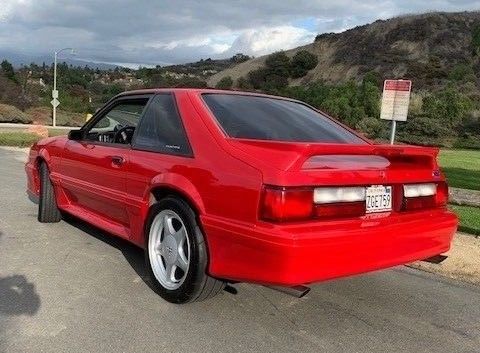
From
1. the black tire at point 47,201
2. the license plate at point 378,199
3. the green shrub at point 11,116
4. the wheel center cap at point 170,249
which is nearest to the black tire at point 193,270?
the wheel center cap at point 170,249

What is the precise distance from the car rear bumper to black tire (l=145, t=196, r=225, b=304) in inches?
3.5

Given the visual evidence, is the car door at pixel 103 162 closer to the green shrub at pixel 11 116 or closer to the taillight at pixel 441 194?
the taillight at pixel 441 194

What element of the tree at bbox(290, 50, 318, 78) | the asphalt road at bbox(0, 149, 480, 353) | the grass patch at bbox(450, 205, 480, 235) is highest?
the tree at bbox(290, 50, 318, 78)

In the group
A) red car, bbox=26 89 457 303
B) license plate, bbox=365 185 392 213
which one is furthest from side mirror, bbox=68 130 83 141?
license plate, bbox=365 185 392 213

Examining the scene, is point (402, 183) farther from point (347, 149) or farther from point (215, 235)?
point (215, 235)

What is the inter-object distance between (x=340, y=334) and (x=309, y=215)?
844 mm

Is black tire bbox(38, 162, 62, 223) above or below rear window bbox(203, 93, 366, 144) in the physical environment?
below

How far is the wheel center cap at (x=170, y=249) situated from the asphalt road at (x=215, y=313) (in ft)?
1.03

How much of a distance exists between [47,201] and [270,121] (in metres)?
3.10

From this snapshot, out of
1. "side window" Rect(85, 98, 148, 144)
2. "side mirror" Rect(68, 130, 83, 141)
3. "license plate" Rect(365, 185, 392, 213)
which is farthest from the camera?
"side mirror" Rect(68, 130, 83, 141)

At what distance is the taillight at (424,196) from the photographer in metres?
3.93

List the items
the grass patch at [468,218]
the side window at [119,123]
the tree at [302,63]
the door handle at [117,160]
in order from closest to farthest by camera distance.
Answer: the door handle at [117,160] < the side window at [119,123] < the grass patch at [468,218] < the tree at [302,63]

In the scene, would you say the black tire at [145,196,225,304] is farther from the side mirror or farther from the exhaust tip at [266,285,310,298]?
the side mirror

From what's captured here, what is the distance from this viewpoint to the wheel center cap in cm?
407
